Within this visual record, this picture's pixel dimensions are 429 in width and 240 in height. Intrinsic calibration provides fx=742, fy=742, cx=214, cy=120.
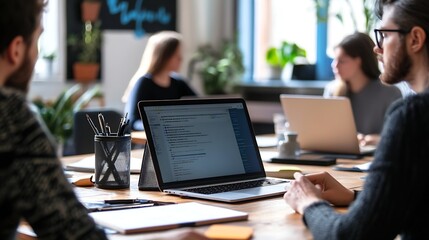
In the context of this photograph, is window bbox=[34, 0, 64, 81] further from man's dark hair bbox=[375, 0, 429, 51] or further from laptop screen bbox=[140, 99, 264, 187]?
man's dark hair bbox=[375, 0, 429, 51]

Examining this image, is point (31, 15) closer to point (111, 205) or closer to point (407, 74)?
point (111, 205)

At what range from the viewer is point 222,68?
6598 millimetres

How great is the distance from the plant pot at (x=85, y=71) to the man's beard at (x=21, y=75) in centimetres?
488

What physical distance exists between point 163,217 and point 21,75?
0.52 metres

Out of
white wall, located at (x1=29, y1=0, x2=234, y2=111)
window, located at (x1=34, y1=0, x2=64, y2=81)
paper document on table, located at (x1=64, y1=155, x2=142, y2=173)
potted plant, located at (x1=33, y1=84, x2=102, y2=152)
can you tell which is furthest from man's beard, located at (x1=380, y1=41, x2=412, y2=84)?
window, located at (x1=34, y1=0, x2=64, y2=81)

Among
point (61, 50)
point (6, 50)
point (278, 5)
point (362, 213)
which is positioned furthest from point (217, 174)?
point (278, 5)

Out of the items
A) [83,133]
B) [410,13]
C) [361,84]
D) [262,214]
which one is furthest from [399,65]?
[361,84]

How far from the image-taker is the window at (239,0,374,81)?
6.13 metres

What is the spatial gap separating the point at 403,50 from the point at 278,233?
0.53 metres

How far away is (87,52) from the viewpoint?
6234mm

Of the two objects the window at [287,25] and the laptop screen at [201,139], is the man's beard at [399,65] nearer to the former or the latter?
the laptop screen at [201,139]

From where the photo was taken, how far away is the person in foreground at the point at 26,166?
1.24 m

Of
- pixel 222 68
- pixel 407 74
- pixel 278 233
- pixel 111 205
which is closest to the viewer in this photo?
pixel 278 233

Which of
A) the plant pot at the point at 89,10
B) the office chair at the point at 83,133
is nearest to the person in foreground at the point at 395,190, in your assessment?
the office chair at the point at 83,133
